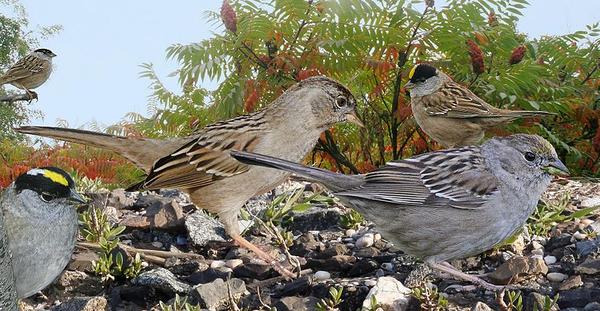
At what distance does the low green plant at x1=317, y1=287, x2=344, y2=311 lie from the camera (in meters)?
3.17

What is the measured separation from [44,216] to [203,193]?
1.03 metres

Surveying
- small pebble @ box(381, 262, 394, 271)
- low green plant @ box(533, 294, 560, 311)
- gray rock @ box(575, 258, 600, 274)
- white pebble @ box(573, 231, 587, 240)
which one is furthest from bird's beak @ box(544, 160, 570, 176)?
white pebble @ box(573, 231, 587, 240)

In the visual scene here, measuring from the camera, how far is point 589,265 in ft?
12.4

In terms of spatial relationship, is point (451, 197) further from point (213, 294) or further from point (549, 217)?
point (549, 217)

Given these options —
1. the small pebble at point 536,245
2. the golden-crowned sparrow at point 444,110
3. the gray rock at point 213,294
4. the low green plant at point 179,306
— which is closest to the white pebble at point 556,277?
the small pebble at point 536,245

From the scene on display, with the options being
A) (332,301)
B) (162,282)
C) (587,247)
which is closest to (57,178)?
(162,282)

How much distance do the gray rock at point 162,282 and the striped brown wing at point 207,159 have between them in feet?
1.83

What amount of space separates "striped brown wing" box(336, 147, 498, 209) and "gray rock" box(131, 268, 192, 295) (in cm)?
92

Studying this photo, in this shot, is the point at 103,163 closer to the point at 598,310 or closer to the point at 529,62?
the point at 529,62

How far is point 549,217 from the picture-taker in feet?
14.9

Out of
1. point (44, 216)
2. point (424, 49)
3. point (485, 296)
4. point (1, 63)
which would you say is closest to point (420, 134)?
point (424, 49)

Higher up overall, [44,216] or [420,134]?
[44,216]

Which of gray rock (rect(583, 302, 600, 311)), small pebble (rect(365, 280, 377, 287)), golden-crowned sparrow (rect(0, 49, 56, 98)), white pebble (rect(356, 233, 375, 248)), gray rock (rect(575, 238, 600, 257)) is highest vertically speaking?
golden-crowned sparrow (rect(0, 49, 56, 98))

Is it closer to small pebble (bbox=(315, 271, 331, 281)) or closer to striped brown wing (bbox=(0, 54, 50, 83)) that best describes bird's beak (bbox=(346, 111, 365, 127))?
small pebble (bbox=(315, 271, 331, 281))
